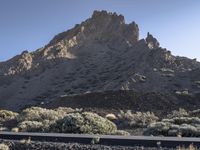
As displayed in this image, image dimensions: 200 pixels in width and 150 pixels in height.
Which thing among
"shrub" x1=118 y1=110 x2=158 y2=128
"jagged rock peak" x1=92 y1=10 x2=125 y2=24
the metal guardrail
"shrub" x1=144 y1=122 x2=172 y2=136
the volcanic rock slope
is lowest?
the metal guardrail

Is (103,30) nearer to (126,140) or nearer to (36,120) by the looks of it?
(36,120)

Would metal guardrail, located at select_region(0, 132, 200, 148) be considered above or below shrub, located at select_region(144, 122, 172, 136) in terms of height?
below

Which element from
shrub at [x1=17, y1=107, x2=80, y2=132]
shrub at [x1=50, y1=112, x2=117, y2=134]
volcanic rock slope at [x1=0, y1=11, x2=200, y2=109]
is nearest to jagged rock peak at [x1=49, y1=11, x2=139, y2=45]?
volcanic rock slope at [x1=0, y1=11, x2=200, y2=109]

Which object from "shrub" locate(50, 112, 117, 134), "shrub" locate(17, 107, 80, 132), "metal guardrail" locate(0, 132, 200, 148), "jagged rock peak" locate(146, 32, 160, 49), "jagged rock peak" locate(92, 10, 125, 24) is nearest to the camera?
"metal guardrail" locate(0, 132, 200, 148)

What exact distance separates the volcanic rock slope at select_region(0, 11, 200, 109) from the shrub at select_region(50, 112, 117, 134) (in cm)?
5822

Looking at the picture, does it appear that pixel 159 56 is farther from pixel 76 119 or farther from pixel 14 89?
pixel 76 119

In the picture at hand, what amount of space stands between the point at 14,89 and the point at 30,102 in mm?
13883

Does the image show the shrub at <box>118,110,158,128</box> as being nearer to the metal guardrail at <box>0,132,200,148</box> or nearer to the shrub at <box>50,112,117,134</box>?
→ the shrub at <box>50,112,117,134</box>

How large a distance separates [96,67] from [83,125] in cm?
9822

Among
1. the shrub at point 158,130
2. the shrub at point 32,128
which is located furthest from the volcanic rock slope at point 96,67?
the shrub at point 158,130

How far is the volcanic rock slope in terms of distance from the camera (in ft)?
316

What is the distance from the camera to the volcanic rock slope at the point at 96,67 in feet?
316

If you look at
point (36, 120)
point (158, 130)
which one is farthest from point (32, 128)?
point (158, 130)

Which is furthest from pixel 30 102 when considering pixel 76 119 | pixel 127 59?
pixel 76 119
